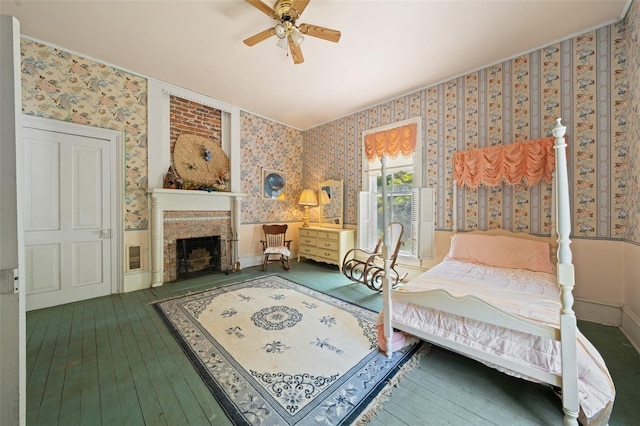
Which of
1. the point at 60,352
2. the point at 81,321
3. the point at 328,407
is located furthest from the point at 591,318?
the point at 81,321

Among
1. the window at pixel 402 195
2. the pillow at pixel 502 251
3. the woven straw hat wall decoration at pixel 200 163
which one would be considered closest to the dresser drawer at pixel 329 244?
the window at pixel 402 195

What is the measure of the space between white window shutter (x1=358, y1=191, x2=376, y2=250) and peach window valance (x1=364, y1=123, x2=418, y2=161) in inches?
29.9

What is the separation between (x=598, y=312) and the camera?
2490 mm

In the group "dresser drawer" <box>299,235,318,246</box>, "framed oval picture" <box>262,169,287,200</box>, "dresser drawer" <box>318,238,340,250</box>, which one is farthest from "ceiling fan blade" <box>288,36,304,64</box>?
"dresser drawer" <box>299,235,318,246</box>

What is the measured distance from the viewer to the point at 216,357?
1.90m

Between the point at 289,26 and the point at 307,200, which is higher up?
the point at 289,26

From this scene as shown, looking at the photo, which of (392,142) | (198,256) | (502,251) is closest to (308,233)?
(198,256)

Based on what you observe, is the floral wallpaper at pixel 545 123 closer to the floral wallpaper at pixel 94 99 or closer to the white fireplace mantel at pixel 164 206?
the white fireplace mantel at pixel 164 206

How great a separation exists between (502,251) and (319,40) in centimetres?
334

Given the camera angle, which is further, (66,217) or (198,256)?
(198,256)

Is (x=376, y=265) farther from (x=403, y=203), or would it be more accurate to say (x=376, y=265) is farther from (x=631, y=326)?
(x=631, y=326)

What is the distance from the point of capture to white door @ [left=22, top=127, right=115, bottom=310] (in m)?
2.75

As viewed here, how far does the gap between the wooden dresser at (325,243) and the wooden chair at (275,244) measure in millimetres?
381

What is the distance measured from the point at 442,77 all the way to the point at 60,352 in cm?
533
